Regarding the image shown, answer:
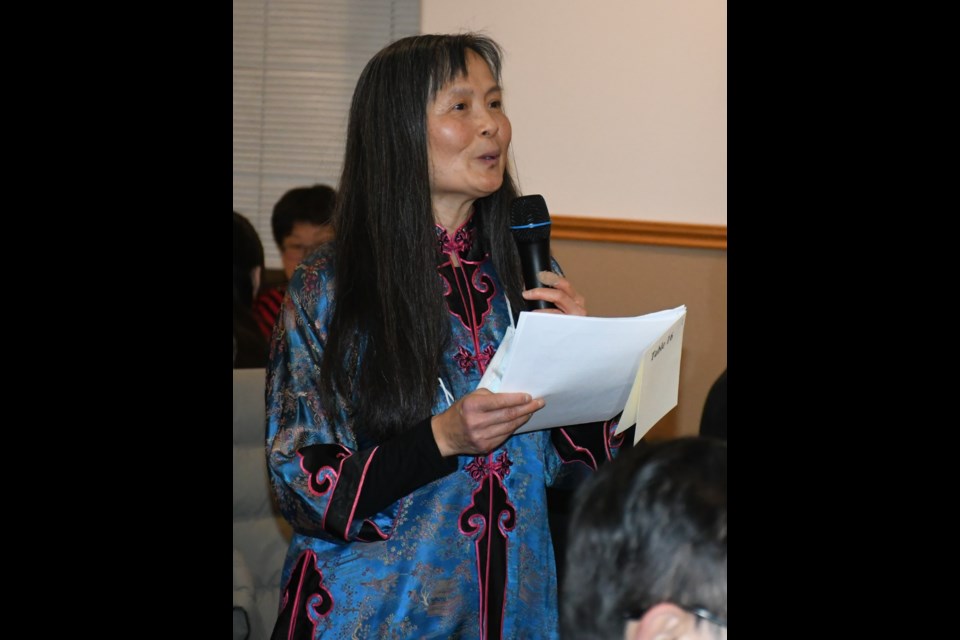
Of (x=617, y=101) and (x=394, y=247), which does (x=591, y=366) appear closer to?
(x=394, y=247)

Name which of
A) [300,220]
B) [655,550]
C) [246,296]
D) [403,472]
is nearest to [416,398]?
[403,472]

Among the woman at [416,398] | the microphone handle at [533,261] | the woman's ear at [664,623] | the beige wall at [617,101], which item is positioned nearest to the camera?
the woman's ear at [664,623]

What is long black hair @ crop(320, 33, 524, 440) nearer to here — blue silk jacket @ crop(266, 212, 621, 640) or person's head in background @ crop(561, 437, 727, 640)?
blue silk jacket @ crop(266, 212, 621, 640)

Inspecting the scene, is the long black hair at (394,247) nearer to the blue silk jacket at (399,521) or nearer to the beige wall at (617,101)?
the blue silk jacket at (399,521)

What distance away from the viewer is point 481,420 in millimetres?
1584

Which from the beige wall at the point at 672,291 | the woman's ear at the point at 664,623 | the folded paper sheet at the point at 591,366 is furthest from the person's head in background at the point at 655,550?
the beige wall at the point at 672,291

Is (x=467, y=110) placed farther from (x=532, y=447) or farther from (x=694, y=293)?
(x=694, y=293)

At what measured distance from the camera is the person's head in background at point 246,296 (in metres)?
3.69

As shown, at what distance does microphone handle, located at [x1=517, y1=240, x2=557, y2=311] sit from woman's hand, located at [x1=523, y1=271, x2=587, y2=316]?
0.5 inches

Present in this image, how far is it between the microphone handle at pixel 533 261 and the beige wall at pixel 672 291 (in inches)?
99.0
